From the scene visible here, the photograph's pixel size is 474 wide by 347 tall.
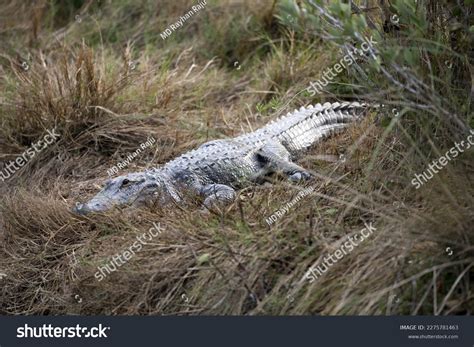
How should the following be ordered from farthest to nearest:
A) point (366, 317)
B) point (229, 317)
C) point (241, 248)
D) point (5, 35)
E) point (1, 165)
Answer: point (5, 35)
point (1, 165)
point (241, 248)
point (229, 317)
point (366, 317)

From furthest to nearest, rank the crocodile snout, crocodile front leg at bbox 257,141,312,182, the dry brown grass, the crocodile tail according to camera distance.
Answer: the crocodile tail
crocodile front leg at bbox 257,141,312,182
the crocodile snout
the dry brown grass

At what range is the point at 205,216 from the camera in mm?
4117

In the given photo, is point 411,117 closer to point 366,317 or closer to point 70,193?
point 366,317

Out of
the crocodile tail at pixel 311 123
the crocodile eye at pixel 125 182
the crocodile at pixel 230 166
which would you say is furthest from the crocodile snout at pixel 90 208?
the crocodile tail at pixel 311 123

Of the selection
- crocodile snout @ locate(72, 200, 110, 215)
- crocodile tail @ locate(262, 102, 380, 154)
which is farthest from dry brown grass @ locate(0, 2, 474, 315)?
crocodile tail @ locate(262, 102, 380, 154)

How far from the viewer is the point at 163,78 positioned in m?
6.28

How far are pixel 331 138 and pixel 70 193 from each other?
5.92ft

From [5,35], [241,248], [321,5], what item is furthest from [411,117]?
[5,35]

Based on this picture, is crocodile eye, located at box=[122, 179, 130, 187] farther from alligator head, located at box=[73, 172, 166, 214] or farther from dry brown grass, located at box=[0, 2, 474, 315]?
dry brown grass, located at box=[0, 2, 474, 315]

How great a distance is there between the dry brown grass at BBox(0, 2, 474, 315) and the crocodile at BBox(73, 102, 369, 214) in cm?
15

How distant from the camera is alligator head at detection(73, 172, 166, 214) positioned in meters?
4.53

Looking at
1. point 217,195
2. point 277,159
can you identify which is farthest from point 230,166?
point 217,195

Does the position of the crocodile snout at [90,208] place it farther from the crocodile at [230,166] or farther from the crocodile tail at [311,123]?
the crocodile tail at [311,123]

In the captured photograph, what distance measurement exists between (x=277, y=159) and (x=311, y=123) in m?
0.51
